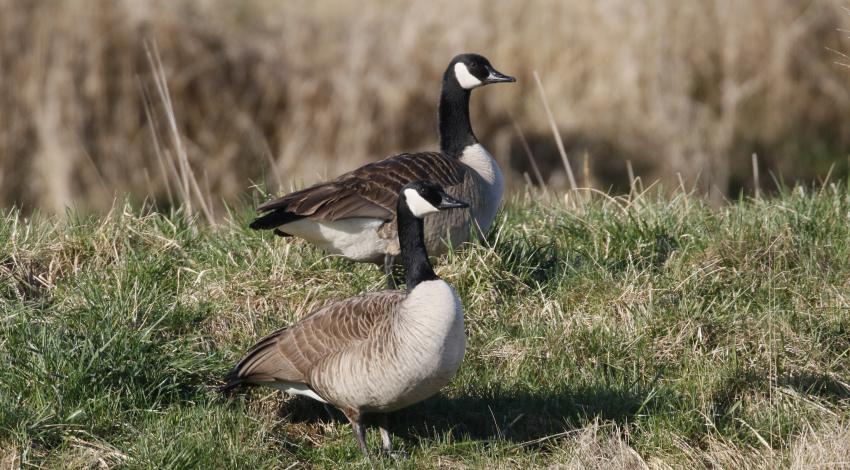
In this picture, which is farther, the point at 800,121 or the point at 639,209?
the point at 800,121

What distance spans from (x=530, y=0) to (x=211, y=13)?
376 centimetres

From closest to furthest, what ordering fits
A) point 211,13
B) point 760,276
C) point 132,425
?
point 132,425, point 760,276, point 211,13

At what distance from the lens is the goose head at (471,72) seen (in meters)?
7.17

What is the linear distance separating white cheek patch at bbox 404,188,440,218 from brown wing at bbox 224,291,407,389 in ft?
1.24

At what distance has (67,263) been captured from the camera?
6.09 metres

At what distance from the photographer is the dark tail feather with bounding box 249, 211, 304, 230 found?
5.72 meters

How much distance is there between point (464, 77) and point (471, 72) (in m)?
0.06

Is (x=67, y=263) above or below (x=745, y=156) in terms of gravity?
above

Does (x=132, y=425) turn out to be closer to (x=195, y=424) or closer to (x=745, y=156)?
(x=195, y=424)

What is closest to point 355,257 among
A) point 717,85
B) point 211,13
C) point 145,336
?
point 145,336

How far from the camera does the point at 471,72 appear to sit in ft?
23.5

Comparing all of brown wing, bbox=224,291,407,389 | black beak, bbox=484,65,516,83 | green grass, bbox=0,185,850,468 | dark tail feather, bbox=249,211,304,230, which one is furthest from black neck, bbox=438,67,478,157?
brown wing, bbox=224,291,407,389

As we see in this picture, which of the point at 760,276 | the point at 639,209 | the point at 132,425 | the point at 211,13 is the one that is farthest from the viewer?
the point at 211,13

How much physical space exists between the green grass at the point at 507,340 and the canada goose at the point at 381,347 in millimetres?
289
